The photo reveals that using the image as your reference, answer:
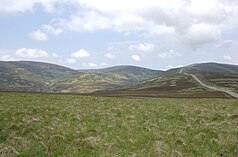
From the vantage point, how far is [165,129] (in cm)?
1952

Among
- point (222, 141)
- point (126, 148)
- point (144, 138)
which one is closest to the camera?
point (126, 148)

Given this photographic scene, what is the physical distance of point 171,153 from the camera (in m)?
13.6

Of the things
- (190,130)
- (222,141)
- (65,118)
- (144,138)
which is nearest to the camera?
(222,141)

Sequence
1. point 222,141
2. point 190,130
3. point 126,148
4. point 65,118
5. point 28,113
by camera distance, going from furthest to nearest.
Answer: point 28,113 < point 65,118 < point 190,130 < point 222,141 < point 126,148

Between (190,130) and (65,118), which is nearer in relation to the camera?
(190,130)

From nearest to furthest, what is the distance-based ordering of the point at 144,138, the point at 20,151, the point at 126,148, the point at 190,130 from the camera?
the point at 20,151, the point at 126,148, the point at 144,138, the point at 190,130

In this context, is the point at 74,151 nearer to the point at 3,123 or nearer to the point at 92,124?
the point at 92,124

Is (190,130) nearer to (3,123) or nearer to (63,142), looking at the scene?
(63,142)

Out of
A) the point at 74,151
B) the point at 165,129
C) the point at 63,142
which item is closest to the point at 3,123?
the point at 63,142

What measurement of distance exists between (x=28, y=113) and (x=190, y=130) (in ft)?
45.7

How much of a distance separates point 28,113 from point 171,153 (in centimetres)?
1608

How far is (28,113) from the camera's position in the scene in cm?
2630

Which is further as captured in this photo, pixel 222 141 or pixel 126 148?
pixel 222 141

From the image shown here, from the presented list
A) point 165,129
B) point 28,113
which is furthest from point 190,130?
point 28,113
